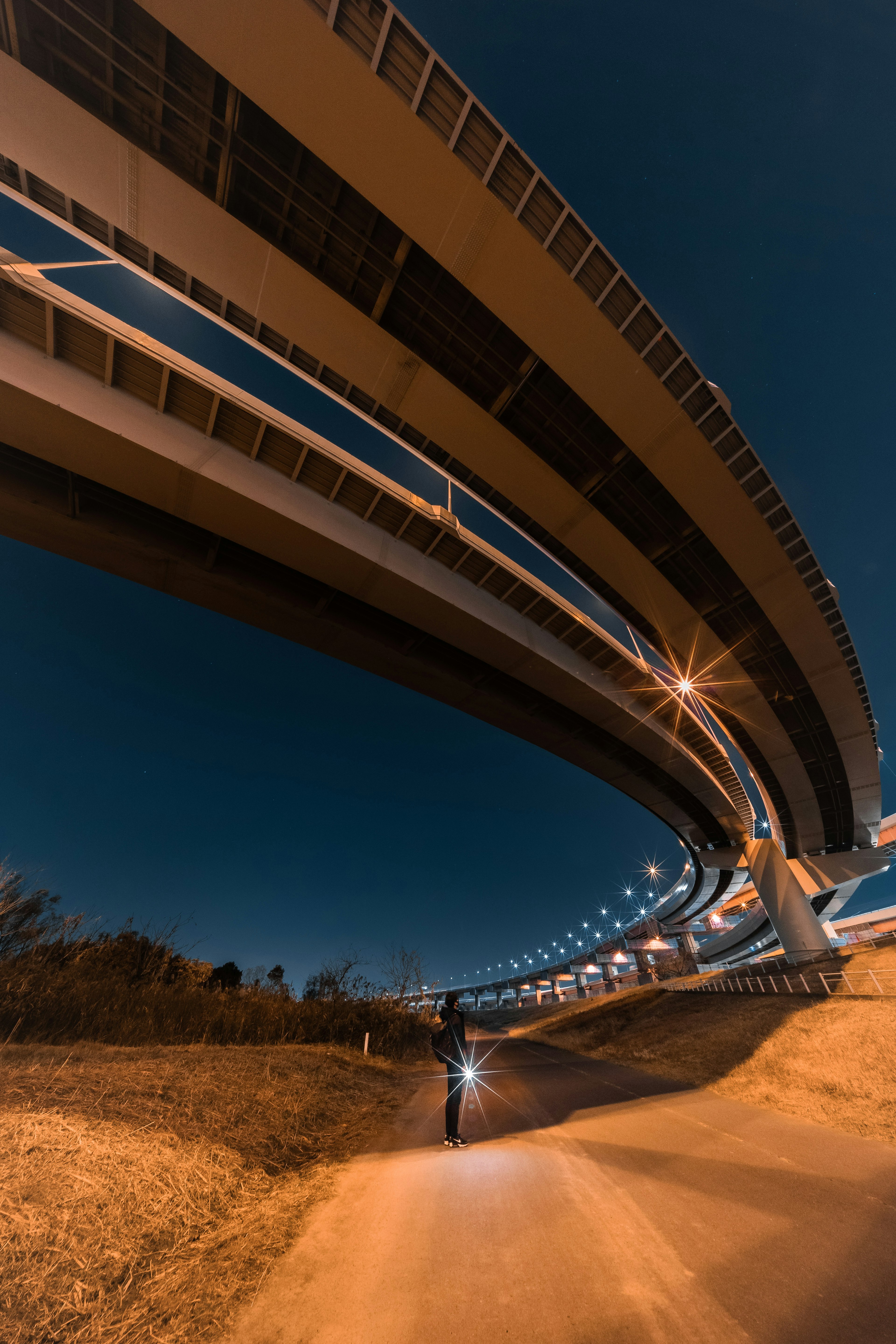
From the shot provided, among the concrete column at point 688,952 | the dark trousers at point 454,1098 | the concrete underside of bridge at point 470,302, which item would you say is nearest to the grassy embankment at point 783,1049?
the dark trousers at point 454,1098

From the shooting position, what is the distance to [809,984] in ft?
59.6

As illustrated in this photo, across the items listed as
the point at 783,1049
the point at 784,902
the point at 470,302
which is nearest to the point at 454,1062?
the point at 783,1049

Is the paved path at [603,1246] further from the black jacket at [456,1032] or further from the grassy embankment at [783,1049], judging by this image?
the grassy embankment at [783,1049]

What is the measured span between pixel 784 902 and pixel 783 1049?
26956 mm

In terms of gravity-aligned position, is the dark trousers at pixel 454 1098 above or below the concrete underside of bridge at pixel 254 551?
below

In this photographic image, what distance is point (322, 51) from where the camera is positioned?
7.04m

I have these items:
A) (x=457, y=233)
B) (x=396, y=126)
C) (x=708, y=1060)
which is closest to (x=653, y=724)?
(x=708, y=1060)

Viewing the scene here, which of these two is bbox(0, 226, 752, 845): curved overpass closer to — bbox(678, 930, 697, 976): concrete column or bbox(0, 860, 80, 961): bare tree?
bbox(0, 860, 80, 961): bare tree

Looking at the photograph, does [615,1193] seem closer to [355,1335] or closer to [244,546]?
[355,1335]

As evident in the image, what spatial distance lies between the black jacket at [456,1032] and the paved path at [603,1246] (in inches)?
37.5

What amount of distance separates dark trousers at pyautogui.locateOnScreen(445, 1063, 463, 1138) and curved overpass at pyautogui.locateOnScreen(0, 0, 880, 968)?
12319 millimetres

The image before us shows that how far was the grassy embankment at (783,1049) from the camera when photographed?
6953 mm

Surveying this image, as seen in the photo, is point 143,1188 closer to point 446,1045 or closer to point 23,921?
point 446,1045

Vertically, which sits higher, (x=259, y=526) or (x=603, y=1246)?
(x=259, y=526)
